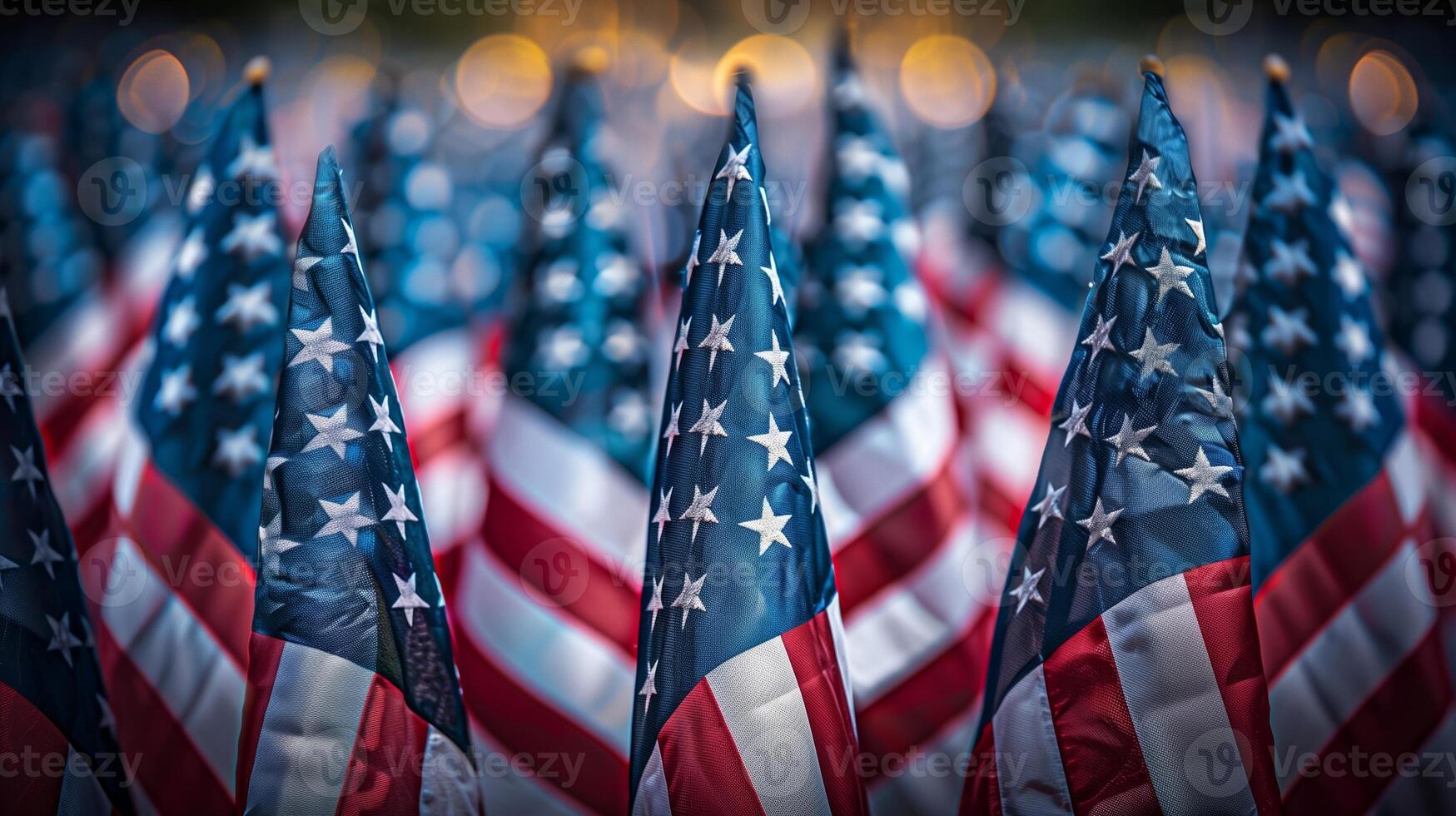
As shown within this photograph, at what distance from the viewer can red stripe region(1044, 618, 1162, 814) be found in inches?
59.8

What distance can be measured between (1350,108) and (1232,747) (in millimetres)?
2050

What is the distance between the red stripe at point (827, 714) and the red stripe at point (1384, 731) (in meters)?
1.11

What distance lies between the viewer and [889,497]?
2.22 metres

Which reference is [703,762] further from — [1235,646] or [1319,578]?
[1319,578]

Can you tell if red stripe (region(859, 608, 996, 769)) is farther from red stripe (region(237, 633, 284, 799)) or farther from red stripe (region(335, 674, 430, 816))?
red stripe (region(237, 633, 284, 799))

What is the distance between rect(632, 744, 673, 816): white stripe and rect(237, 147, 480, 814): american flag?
12.5 inches

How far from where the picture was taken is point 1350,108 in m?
2.62

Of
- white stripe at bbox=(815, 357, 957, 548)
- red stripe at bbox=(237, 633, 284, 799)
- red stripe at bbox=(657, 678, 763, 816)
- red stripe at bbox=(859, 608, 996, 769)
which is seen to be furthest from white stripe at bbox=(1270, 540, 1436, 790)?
red stripe at bbox=(237, 633, 284, 799)

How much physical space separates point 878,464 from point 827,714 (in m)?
0.75

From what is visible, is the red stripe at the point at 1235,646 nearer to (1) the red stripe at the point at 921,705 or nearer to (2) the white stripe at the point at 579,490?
(1) the red stripe at the point at 921,705

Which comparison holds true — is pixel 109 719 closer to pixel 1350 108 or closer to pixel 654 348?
pixel 654 348

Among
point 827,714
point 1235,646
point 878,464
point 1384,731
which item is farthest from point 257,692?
point 1384,731

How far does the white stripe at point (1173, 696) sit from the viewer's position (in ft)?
4.84

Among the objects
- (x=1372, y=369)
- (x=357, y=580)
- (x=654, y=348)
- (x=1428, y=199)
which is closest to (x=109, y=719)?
(x=357, y=580)
